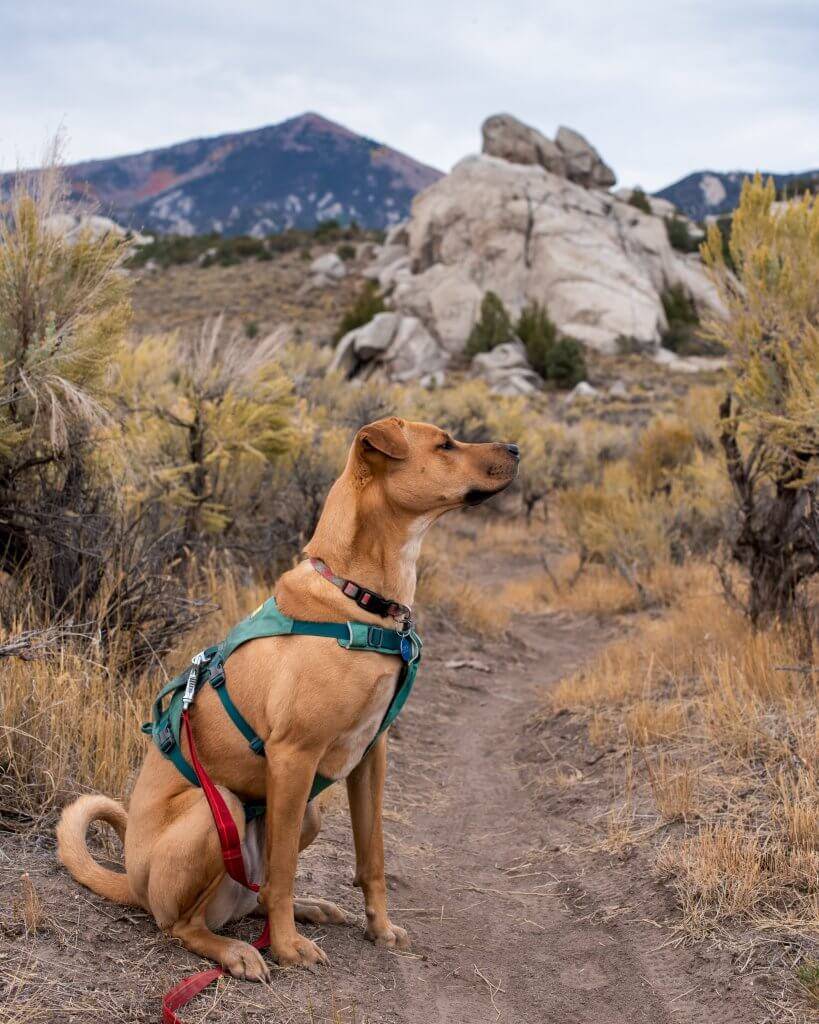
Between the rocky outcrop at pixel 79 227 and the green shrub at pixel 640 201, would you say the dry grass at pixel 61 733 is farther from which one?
the green shrub at pixel 640 201

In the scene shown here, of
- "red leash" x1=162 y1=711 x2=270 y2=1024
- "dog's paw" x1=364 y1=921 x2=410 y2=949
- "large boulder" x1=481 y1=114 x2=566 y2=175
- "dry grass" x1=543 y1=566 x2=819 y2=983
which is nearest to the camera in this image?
"red leash" x1=162 y1=711 x2=270 y2=1024

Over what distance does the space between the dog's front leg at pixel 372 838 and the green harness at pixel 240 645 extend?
0.47ft

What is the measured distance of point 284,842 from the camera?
310 cm

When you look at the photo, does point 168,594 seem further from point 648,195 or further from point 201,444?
point 648,195

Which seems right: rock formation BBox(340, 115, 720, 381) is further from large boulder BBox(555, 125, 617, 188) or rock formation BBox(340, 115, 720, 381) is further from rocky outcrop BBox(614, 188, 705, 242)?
rocky outcrop BBox(614, 188, 705, 242)

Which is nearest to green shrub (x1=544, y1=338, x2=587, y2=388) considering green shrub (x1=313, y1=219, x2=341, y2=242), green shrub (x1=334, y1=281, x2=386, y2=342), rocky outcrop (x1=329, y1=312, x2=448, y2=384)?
rocky outcrop (x1=329, y1=312, x2=448, y2=384)

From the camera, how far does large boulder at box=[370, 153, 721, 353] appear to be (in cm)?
4600

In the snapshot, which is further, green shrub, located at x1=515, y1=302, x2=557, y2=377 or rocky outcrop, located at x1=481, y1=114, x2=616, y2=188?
Result: rocky outcrop, located at x1=481, y1=114, x2=616, y2=188

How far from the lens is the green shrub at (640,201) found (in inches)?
2481

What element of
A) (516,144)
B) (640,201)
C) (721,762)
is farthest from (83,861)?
(640,201)

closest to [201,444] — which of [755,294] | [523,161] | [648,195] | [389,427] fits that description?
[755,294]

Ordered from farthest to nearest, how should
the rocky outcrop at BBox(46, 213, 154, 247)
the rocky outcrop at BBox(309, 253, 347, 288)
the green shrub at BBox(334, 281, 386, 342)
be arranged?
the rocky outcrop at BBox(309, 253, 347, 288)
the green shrub at BBox(334, 281, 386, 342)
the rocky outcrop at BBox(46, 213, 154, 247)

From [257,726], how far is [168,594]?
3012 millimetres

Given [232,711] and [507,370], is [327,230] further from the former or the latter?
[232,711]
